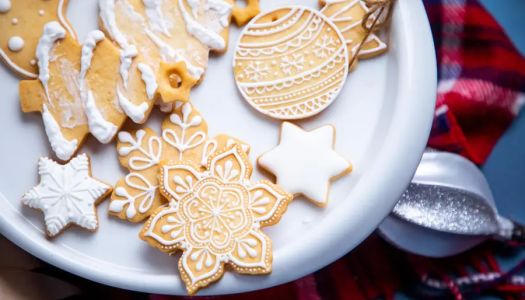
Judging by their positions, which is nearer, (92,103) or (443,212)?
(92,103)

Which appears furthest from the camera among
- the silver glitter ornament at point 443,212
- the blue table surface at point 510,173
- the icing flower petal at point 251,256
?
the blue table surface at point 510,173

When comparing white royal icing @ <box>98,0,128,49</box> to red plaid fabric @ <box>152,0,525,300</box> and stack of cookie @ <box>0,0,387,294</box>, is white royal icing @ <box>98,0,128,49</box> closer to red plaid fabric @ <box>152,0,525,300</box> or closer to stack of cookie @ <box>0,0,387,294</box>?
stack of cookie @ <box>0,0,387,294</box>

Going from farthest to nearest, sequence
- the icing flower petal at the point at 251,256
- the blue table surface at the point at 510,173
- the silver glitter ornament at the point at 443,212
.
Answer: the blue table surface at the point at 510,173 < the silver glitter ornament at the point at 443,212 < the icing flower petal at the point at 251,256

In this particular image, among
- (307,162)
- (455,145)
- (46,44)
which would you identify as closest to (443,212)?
(455,145)

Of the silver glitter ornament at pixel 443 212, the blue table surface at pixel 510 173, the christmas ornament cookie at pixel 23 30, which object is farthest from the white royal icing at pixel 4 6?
the blue table surface at pixel 510 173

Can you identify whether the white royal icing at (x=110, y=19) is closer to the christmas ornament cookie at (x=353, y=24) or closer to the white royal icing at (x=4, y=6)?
the white royal icing at (x=4, y=6)

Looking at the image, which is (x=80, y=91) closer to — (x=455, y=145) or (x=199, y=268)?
(x=199, y=268)
